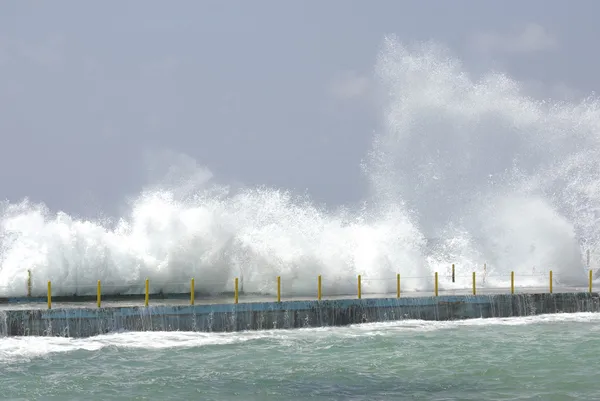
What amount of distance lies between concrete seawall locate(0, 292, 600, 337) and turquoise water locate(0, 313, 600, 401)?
0.51m

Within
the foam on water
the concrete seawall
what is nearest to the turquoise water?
the foam on water

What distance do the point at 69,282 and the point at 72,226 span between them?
7.53 ft

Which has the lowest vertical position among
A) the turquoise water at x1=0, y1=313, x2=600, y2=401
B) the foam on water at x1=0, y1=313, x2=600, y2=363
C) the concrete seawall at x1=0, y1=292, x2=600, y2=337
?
the turquoise water at x1=0, y1=313, x2=600, y2=401

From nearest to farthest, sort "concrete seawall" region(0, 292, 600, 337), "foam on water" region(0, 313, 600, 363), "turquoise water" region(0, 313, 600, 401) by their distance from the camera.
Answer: "turquoise water" region(0, 313, 600, 401) → "foam on water" region(0, 313, 600, 363) → "concrete seawall" region(0, 292, 600, 337)

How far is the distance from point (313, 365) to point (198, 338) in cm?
510

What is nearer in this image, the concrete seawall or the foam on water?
the foam on water

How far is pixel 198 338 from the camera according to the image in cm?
2323

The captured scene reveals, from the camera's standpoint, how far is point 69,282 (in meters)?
30.2

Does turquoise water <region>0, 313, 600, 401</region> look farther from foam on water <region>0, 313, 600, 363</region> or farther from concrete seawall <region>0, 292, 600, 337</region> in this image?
concrete seawall <region>0, 292, 600, 337</region>

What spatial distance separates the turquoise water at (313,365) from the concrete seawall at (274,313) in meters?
0.51

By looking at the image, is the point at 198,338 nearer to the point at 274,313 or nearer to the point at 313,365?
the point at 274,313

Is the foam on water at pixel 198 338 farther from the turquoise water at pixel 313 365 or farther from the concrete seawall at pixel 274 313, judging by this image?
the concrete seawall at pixel 274 313

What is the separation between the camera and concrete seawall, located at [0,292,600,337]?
22.7 m

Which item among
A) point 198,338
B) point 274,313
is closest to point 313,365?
point 198,338
